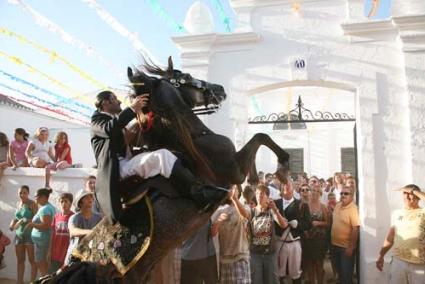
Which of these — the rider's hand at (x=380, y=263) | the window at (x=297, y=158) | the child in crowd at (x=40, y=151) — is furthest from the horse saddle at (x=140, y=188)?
the window at (x=297, y=158)

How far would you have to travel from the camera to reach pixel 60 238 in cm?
521

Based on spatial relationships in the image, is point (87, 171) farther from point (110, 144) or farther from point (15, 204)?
point (110, 144)

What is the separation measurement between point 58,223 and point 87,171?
1.23 meters

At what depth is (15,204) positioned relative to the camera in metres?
6.67

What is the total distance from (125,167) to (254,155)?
3.12ft

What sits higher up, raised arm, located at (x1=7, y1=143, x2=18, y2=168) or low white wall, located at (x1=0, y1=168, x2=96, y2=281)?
raised arm, located at (x1=7, y1=143, x2=18, y2=168)

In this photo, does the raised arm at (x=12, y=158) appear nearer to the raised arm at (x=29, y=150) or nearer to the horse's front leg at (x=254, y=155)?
the raised arm at (x=29, y=150)

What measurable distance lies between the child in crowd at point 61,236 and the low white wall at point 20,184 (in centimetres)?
103

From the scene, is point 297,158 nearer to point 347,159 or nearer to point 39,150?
point 347,159

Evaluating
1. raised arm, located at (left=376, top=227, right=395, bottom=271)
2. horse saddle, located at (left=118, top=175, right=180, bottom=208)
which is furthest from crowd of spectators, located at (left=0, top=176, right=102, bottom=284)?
raised arm, located at (left=376, top=227, right=395, bottom=271)

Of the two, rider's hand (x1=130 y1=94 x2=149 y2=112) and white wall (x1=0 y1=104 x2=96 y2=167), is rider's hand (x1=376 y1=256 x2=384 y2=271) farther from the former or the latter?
white wall (x1=0 y1=104 x2=96 y2=167)

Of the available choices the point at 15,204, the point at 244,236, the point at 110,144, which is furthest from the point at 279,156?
the point at 15,204

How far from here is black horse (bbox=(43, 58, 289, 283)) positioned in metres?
2.34

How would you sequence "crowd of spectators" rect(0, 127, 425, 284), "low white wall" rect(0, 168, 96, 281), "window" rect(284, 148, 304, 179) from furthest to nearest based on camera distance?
"window" rect(284, 148, 304, 179) < "low white wall" rect(0, 168, 96, 281) < "crowd of spectators" rect(0, 127, 425, 284)
